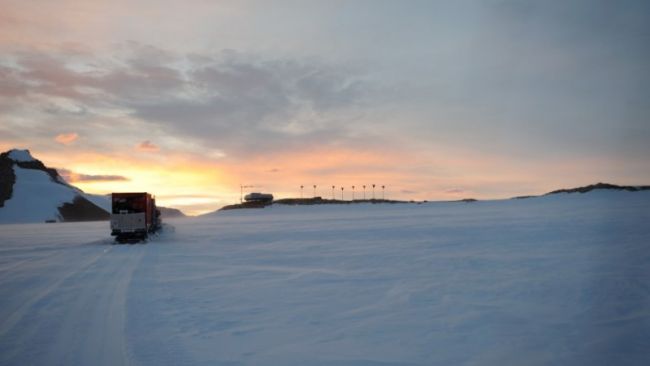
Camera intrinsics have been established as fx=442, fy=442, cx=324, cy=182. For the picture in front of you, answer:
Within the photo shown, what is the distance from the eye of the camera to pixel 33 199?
16850 centimetres

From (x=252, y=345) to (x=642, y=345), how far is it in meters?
6.90

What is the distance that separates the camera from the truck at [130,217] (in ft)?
107

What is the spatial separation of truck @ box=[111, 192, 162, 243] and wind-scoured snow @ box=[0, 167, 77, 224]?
132m

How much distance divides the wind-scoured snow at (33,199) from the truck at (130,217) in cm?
13177

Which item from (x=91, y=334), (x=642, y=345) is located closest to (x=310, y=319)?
(x=91, y=334)

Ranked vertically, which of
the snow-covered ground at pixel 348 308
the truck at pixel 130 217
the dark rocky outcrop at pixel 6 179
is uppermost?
the dark rocky outcrop at pixel 6 179

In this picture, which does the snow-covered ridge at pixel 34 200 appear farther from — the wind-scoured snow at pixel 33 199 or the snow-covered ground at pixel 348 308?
the snow-covered ground at pixel 348 308

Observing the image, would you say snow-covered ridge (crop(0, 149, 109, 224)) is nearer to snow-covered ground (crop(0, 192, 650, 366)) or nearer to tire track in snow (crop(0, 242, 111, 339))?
tire track in snow (crop(0, 242, 111, 339))

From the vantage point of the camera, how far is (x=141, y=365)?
23.0 ft

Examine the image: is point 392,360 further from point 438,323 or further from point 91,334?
point 91,334

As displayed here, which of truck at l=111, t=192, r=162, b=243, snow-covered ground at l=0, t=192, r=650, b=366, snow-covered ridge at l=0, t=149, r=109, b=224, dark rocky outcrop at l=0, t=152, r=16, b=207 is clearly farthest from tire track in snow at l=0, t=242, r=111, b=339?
dark rocky outcrop at l=0, t=152, r=16, b=207

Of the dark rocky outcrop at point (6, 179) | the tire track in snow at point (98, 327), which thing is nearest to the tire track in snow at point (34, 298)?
the tire track in snow at point (98, 327)

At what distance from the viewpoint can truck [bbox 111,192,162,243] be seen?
32.7 m

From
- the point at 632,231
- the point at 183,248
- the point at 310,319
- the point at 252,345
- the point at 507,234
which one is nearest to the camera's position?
the point at 252,345
